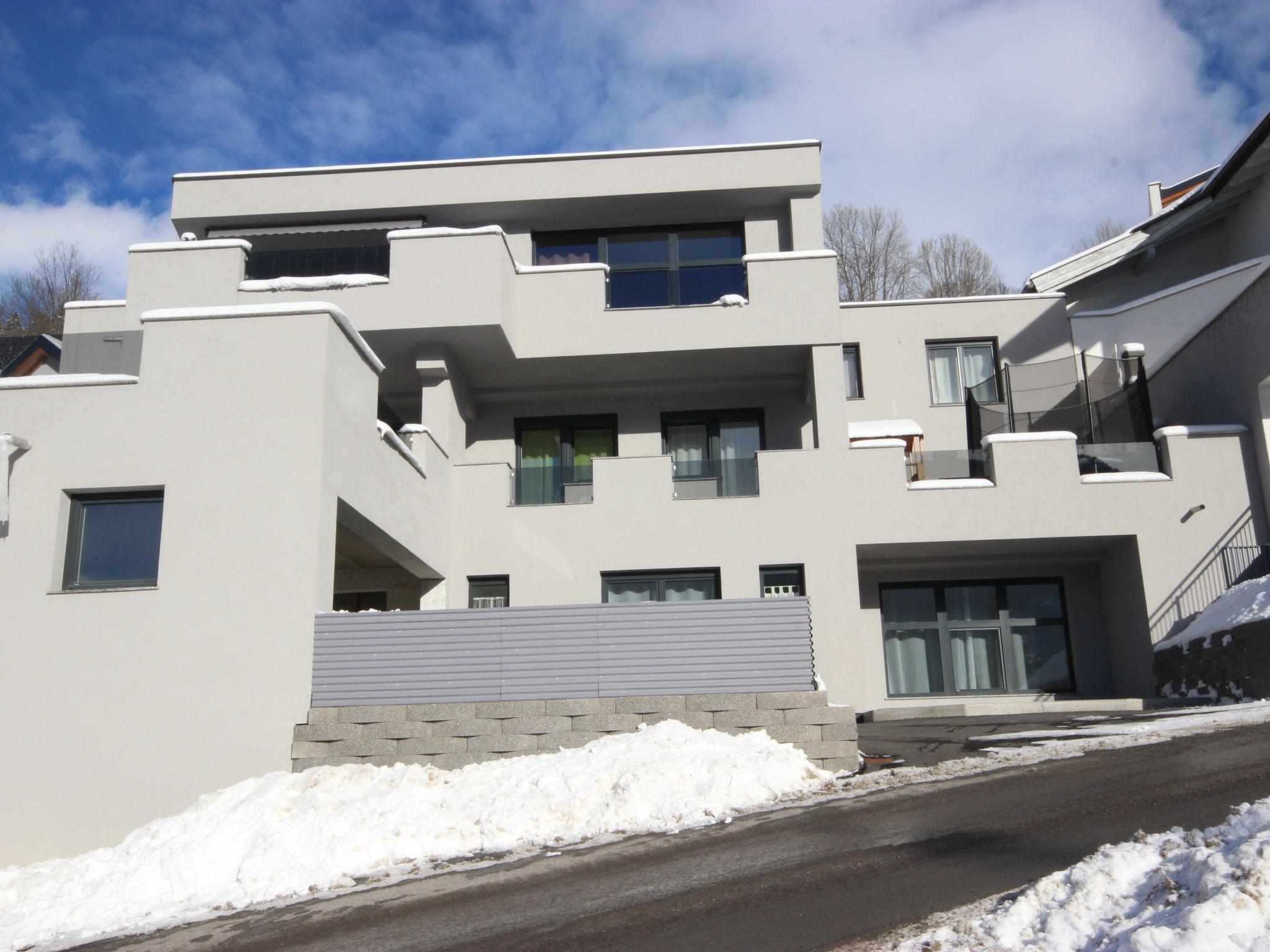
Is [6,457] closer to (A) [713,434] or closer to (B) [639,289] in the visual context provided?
(B) [639,289]

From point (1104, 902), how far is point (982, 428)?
15.4 meters

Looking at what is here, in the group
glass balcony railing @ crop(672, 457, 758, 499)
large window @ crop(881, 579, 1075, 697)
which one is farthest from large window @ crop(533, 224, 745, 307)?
large window @ crop(881, 579, 1075, 697)

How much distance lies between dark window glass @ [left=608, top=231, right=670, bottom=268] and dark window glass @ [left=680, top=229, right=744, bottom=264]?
31 centimetres

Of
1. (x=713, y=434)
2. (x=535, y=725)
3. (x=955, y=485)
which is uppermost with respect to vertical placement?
(x=713, y=434)

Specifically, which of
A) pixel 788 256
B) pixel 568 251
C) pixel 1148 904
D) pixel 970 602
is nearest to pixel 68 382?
pixel 568 251

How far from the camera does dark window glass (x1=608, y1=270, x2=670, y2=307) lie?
1923 centimetres

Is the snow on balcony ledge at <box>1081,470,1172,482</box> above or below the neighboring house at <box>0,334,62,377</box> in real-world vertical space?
below

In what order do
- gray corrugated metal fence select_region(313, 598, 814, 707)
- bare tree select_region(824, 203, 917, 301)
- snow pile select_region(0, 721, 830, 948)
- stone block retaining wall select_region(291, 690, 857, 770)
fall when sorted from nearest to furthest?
snow pile select_region(0, 721, 830, 948) < stone block retaining wall select_region(291, 690, 857, 770) < gray corrugated metal fence select_region(313, 598, 814, 707) < bare tree select_region(824, 203, 917, 301)

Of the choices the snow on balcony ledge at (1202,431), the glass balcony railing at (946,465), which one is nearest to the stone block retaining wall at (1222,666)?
the snow on balcony ledge at (1202,431)

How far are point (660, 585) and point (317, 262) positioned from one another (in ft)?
26.8

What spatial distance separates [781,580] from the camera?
17.4 meters

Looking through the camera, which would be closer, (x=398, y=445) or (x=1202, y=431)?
(x=398, y=445)

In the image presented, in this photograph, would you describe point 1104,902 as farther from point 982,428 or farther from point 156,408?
point 982,428

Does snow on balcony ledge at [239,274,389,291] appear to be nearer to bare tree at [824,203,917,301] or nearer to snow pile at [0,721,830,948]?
snow pile at [0,721,830,948]
